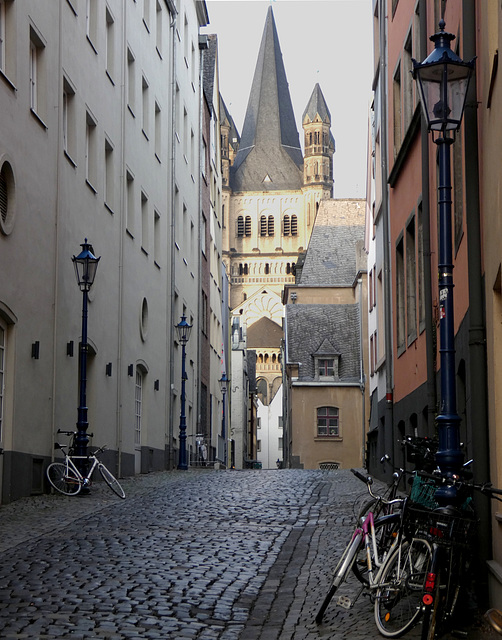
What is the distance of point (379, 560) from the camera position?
23.6ft

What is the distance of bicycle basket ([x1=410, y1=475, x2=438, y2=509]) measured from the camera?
7262mm

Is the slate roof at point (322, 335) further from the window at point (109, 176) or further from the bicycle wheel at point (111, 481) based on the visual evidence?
the bicycle wheel at point (111, 481)

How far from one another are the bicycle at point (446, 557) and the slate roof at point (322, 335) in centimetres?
5002

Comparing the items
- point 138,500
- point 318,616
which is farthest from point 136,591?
point 138,500

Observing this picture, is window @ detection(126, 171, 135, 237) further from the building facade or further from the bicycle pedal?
the bicycle pedal

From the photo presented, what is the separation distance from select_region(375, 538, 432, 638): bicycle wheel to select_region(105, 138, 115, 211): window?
17.6 meters

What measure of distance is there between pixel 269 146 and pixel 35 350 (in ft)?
459

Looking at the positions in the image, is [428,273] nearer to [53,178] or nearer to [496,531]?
[496,531]

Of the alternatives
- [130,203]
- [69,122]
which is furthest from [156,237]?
[69,122]

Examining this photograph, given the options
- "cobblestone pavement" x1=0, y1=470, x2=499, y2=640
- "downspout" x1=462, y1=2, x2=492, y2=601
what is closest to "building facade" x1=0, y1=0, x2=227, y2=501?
"cobblestone pavement" x1=0, y1=470, x2=499, y2=640

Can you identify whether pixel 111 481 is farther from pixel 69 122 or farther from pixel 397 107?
pixel 397 107

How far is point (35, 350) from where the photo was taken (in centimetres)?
1670

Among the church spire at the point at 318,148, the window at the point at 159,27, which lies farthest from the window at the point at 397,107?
the church spire at the point at 318,148

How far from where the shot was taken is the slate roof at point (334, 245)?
72.5m
